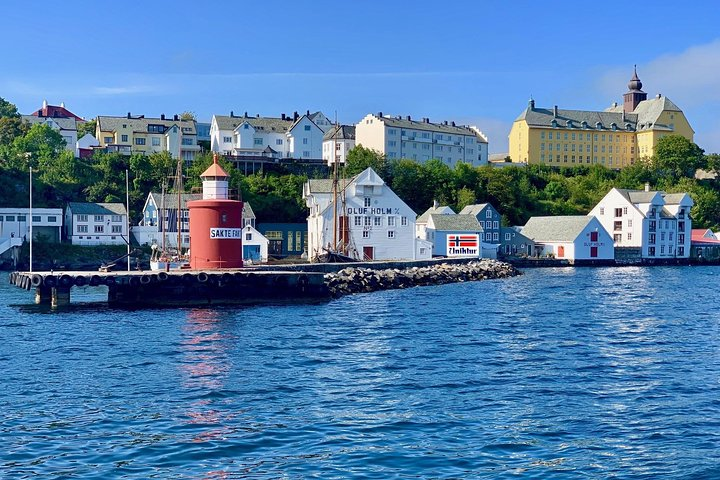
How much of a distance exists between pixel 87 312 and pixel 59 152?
62.8 meters

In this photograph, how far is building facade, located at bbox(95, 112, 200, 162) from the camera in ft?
356

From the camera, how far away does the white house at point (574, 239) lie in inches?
3659

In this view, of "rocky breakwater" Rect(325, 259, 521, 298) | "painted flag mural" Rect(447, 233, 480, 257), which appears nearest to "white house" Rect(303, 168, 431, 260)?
"rocky breakwater" Rect(325, 259, 521, 298)

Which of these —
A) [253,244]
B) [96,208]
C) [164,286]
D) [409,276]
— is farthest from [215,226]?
[96,208]

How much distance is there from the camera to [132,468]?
636 inches

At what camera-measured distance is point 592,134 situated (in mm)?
136125

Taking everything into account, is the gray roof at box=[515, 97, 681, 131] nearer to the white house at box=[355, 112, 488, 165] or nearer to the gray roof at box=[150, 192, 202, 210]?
the white house at box=[355, 112, 488, 165]

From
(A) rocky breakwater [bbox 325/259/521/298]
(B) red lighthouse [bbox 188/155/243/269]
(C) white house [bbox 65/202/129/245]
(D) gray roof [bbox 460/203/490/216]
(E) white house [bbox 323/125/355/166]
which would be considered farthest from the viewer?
(E) white house [bbox 323/125/355/166]

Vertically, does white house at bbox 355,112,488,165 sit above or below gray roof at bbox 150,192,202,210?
above

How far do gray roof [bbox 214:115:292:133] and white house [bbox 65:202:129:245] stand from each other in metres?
26.0

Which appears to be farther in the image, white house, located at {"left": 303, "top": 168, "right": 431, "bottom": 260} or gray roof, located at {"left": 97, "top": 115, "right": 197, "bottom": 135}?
gray roof, located at {"left": 97, "top": 115, "right": 197, "bottom": 135}

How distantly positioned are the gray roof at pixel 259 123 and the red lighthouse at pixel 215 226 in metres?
61.4

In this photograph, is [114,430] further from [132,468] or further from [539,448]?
[539,448]

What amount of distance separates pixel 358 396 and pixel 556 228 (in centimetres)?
7632
